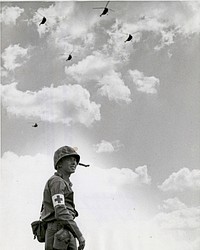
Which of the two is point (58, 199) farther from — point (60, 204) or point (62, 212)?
point (62, 212)

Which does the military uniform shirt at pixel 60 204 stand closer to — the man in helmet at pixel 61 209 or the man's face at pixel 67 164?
the man in helmet at pixel 61 209

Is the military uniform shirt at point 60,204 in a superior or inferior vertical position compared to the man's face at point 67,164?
inferior

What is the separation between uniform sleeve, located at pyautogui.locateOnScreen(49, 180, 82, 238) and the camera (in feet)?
23.5

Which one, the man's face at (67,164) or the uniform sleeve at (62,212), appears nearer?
the uniform sleeve at (62,212)

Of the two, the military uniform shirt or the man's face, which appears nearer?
the military uniform shirt

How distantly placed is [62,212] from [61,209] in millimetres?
46

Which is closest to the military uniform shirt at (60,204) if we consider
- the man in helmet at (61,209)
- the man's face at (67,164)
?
the man in helmet at (61,209)

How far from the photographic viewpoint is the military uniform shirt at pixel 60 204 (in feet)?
23.6

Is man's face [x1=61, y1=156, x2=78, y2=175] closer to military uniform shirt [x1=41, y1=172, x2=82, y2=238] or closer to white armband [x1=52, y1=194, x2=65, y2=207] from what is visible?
military uniform shirt [x1=41, y1=172, x2=82, y2=238]

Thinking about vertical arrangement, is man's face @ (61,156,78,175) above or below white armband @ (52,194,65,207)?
above

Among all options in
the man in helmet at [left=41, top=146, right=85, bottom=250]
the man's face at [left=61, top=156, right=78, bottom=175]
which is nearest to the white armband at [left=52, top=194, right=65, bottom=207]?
the man in helmet at [left=41, top=146, right=85, bottom=250]

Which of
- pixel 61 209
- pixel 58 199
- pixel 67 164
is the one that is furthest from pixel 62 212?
pixel 67 164

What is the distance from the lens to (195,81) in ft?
43.5

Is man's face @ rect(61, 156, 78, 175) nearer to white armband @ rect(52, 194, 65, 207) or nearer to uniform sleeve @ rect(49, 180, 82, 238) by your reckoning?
uniform sleeve @ rect(49, 180, 82, 238)
